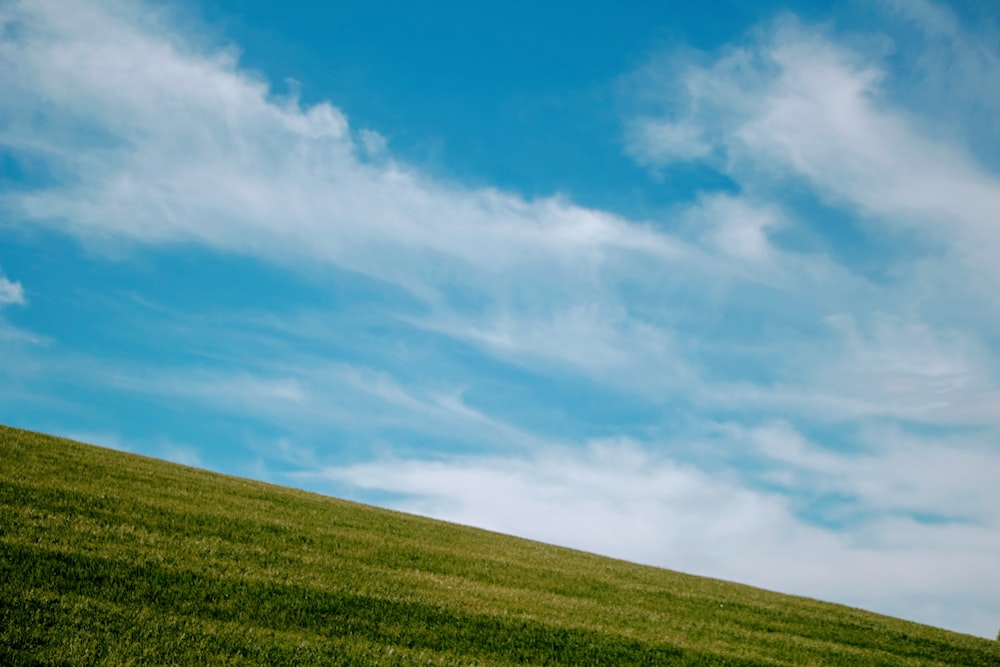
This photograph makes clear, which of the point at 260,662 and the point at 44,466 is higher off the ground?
the point at 44,466

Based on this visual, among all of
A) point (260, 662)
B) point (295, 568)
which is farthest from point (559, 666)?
point (295, 568)

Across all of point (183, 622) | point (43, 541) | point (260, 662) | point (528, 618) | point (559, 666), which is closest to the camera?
point (260, 662)

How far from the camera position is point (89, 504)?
17016mm

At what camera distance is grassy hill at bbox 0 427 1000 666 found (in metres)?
11.4

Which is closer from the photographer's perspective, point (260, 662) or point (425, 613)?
point (260, 662)

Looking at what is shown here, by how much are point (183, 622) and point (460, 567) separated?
8.64 metres

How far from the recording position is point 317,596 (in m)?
13.9

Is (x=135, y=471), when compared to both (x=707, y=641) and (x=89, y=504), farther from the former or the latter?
(x=707, y=641)

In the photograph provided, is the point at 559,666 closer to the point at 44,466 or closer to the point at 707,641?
the point at 707,641

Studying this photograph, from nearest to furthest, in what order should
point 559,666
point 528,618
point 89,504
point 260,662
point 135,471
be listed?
point 260,662 → point 559,666 → point 528,618 → point 89,504 → point 135,471

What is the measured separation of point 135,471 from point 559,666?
16.1m

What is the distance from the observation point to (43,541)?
1377 centimetres

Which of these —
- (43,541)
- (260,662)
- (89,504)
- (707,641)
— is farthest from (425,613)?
(89,504)

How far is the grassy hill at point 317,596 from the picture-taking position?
11.4 m
